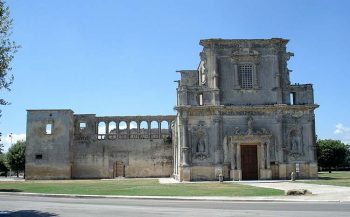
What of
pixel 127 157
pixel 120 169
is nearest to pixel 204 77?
pixel 127 157

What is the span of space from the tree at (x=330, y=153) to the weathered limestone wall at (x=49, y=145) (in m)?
45.0

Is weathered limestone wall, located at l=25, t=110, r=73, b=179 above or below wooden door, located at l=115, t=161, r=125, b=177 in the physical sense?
above

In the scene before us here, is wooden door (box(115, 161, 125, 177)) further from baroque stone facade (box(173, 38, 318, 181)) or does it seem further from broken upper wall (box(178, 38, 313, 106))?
broken upper wall (box(178, 38, 313, 106))

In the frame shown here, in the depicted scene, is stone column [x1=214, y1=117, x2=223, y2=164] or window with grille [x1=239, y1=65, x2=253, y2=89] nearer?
stone column [x1=214, y1=117, x2=223, y2=164]

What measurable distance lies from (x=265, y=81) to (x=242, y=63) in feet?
8.81

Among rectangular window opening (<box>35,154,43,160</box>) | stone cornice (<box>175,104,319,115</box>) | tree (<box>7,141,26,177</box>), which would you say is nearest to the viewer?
stone cornice (<box>175,104,319,115</box>)

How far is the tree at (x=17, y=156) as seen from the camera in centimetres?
6819

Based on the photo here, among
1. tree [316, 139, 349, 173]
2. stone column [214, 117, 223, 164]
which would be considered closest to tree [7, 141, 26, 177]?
stone column [214, 117, 223, 164]

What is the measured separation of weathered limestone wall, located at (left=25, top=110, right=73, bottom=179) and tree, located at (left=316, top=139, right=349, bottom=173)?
4501 centimetres

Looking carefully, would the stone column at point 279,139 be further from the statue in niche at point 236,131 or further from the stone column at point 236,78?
the stone column at point 236,78

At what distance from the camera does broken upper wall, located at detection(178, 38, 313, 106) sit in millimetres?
41000

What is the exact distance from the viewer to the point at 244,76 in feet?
136

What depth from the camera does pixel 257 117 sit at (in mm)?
40625

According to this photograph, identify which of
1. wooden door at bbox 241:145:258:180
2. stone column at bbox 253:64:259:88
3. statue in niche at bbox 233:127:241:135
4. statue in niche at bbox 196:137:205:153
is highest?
stone column at bbox 253:64:259:88
